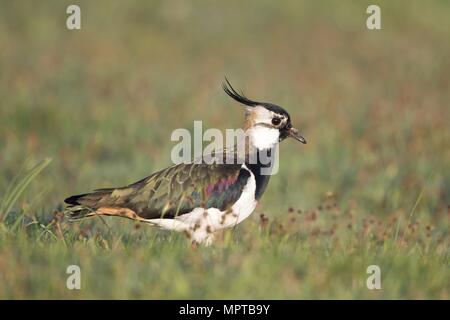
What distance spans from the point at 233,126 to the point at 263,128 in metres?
5.37

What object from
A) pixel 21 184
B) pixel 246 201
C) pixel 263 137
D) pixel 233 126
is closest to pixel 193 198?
pixel 246 201

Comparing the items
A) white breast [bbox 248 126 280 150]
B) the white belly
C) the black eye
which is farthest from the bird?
the black eye

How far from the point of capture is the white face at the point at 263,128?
712 cm

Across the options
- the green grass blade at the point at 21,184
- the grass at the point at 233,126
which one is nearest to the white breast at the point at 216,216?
the grass at the point at 233,126

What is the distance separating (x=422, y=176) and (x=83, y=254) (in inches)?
231

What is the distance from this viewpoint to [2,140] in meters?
11.5

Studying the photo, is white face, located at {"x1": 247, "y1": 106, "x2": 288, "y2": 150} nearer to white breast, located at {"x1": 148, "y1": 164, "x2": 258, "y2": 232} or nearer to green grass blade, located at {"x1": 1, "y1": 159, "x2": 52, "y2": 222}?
white breast, located at {"x1": 148, "y1": 164, "x2": 258, "y2": 232}

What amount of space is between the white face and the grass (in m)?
0.68

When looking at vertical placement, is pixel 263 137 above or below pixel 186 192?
above

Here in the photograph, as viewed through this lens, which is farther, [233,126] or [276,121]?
[233,126]

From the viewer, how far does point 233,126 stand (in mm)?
12516

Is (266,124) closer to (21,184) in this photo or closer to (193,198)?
(193,198)

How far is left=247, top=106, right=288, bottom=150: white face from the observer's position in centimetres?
712
